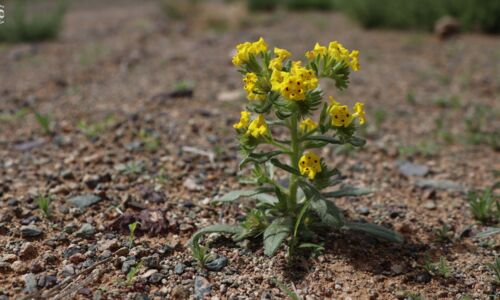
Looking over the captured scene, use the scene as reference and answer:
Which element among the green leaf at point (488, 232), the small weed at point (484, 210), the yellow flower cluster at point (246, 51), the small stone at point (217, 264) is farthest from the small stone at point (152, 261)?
the small weed at point (484, 210)

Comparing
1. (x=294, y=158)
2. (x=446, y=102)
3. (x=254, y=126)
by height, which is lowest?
(x=446, y=102)

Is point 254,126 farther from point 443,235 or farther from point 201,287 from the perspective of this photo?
point 443,235

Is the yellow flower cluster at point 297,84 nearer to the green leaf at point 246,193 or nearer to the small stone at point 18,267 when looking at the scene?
the green leaf at point 246,193


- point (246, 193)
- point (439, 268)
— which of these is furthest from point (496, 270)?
point (246, 193)

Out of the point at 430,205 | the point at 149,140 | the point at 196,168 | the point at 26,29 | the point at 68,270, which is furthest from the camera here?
the point at 26,29

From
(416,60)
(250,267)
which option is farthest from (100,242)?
(416,60)

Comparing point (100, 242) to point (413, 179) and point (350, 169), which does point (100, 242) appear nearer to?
point (350, 169)
